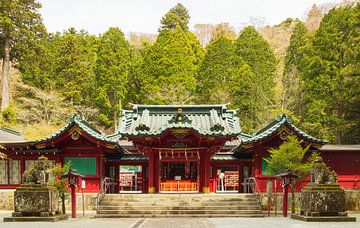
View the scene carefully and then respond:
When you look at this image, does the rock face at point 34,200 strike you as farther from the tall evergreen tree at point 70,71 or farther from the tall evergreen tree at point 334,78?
the tall evergreen tree at point 70,71

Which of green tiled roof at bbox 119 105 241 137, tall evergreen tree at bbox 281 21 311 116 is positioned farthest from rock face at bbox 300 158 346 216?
tall evergreen tree at bbox 281 21 311 116

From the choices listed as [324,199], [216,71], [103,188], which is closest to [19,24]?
[216,71]

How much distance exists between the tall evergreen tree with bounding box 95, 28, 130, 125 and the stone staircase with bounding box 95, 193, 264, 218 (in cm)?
2615

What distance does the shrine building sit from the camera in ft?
75.3

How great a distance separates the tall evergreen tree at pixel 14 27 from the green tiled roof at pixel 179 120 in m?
20.6

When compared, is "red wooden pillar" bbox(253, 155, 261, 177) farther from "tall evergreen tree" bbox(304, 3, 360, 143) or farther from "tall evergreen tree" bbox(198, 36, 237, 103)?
"tall evergreen tree" bbox(198, 36, 237, 103)

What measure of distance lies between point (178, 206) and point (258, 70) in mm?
27684

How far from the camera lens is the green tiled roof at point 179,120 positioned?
22875 mm

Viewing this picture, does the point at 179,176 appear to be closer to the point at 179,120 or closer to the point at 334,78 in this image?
the point at 179,120

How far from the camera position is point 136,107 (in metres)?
26.4

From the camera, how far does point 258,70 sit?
45.7 m

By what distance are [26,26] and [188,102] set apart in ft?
58.8

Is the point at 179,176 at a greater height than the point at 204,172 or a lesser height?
lesser

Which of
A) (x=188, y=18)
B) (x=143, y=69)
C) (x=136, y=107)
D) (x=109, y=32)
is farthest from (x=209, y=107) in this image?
(x=188, y=18)
